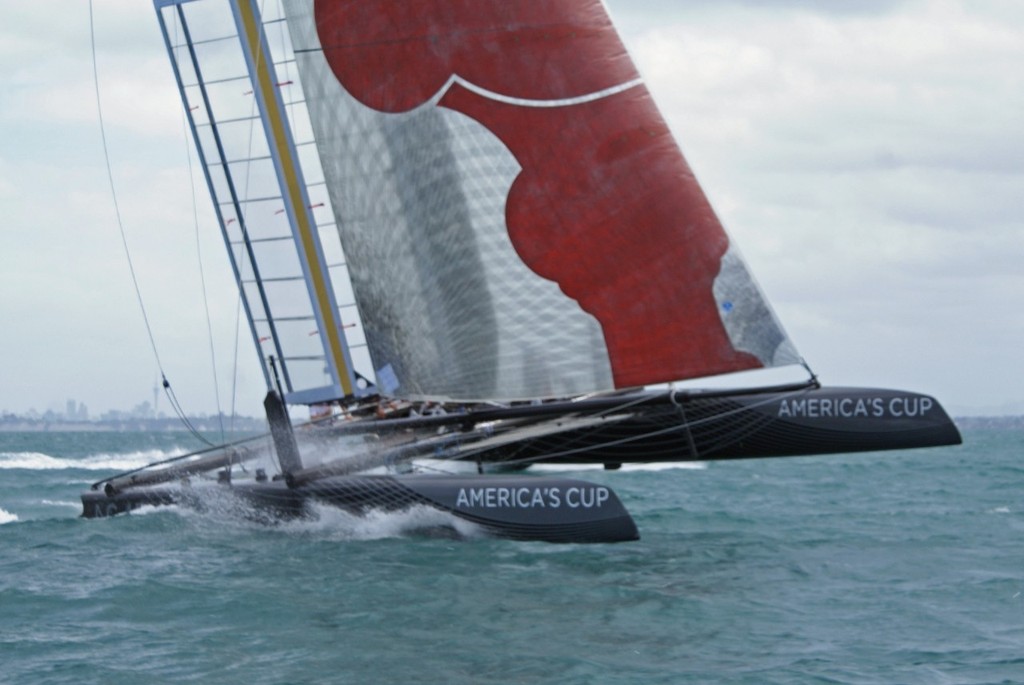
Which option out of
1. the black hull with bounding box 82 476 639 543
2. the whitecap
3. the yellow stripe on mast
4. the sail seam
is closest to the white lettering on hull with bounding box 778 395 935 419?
the black hull with bounding box 82 476 639 543

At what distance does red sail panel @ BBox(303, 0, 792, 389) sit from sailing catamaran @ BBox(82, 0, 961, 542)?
2 centimetres

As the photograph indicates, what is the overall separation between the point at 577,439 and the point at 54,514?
726cm

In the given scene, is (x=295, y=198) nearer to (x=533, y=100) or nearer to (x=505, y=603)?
(x=533, y=100)

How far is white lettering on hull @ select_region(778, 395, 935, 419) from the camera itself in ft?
40.2

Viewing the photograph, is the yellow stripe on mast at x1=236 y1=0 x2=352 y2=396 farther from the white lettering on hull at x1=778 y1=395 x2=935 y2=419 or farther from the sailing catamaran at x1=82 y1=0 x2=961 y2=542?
the white lettering on hull at x1=778 y1=395 x2=935 y2=419

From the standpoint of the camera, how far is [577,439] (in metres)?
13.6

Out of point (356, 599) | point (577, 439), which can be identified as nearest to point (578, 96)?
point (577, 439)

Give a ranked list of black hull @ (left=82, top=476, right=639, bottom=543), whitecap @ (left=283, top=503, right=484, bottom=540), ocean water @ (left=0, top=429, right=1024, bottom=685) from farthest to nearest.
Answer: whitecap @ (left=283, top=503, right=484, bottom=540) < black hull @ (left=82, top=476, right=639, bottom=543) < ocean water @ (left=0, top=429, right=1024, bottom=685)

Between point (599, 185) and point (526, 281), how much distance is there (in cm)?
105

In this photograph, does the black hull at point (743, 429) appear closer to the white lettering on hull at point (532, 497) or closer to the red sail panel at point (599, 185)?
the white lettering on hull at point (532, 497)

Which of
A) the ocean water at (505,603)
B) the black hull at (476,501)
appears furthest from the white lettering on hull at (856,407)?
the black hull at (476,501)

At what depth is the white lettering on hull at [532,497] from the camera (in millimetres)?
11078

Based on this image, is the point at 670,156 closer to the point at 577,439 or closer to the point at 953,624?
the point at 577,439

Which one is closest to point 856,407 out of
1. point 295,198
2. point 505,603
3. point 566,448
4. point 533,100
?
point 566,448
